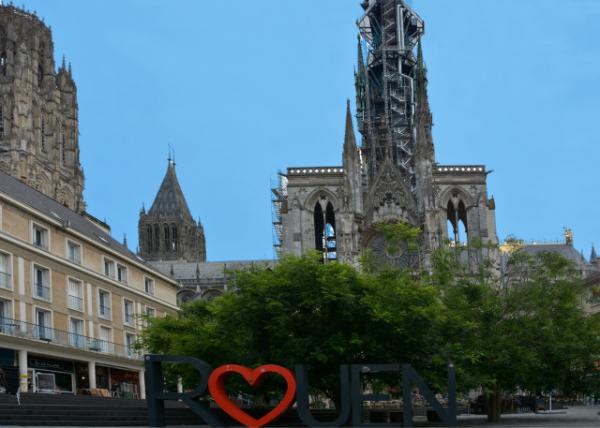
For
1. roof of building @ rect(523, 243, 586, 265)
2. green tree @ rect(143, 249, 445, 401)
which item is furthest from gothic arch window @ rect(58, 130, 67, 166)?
green tree @ rect(143, 249, 445, 401)

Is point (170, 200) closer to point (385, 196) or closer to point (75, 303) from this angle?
point (385, 196)

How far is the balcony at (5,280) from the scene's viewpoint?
4279 centimetres

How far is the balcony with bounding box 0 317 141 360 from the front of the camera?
4262 cm

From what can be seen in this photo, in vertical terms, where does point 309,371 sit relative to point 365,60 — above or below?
below

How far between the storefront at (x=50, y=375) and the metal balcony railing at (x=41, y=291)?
2.93 meters

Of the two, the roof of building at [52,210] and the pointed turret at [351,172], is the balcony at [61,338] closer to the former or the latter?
the roof of building at [52,210]

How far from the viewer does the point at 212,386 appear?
27.3 metres

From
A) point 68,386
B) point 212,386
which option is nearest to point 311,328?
point 212,386

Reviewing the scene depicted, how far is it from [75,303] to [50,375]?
16.2ft

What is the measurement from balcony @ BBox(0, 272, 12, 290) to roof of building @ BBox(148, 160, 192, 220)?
338ft

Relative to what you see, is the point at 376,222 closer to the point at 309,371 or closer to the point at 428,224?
the point at 428,224

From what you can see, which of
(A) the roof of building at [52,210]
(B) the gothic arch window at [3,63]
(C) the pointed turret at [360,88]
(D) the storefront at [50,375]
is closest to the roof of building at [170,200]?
(B) the gothic arch window at [3,63]

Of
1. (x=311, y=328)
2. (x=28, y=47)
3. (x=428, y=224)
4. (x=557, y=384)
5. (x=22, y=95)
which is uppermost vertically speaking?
(x=28, y=47)

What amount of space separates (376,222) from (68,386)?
49.3 meters
